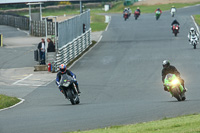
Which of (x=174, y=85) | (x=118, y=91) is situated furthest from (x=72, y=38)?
(x=174, y=85)

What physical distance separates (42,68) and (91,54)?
7795mm

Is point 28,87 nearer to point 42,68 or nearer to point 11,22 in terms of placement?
point 42,68

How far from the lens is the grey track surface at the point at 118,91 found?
44.7ft

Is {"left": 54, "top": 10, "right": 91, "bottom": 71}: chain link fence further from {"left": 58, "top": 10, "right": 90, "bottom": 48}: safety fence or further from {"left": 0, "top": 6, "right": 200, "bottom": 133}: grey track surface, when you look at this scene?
{"left": 0, "top": 6, "right": 200, "bottom": 133}: grey track surface

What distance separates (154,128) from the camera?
11117 millimetres

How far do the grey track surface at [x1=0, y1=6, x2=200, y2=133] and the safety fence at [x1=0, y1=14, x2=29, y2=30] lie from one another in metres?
19.5

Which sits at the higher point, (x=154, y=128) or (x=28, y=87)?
(x=154, y=128)

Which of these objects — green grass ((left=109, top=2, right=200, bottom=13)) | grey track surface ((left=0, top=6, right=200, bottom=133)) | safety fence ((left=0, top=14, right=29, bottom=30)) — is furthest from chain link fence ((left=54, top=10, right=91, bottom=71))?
green grass ((left=109, top=2, right=200, bottom=13))

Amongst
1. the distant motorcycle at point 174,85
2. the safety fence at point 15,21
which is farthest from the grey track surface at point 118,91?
the safety fence at point 15,21

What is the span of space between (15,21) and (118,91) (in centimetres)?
5366

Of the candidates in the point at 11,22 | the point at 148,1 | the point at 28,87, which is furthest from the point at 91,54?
the point at 148,1

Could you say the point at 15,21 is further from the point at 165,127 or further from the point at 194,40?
the point at 165,127

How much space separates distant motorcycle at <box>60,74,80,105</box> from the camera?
17469mm

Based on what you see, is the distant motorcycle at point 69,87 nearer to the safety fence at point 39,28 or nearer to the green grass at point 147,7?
the safety fence at point 39,28
